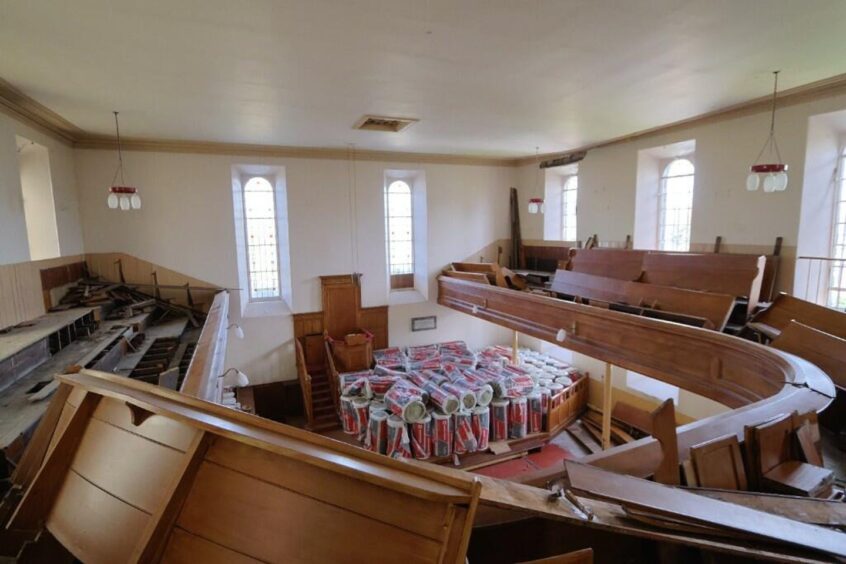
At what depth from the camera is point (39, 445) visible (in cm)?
172

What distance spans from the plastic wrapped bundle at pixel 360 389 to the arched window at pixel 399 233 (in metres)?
3.18

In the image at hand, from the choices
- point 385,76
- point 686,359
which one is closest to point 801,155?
point 686,359

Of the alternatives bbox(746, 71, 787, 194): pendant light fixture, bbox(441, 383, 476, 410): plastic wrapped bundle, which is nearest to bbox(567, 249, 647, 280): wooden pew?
bbox(746, 71, 787, 194): pendant light fixture

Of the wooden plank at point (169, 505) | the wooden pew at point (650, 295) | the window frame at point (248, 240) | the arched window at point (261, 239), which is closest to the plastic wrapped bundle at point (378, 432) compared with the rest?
the wooden pew at point (650, 295)

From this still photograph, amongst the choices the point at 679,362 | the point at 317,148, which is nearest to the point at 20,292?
the point at 317,148

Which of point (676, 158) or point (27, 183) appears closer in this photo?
point (27, 183)

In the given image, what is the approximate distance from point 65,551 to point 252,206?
24.8 ft

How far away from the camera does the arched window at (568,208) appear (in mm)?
8930

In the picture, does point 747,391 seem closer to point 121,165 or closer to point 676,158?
point 676,158

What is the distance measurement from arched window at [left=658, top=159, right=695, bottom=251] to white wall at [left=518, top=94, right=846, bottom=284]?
0.49m

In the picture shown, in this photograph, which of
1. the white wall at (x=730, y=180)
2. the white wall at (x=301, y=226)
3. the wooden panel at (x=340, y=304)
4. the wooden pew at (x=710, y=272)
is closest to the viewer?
the wooden pew at (x=710, y=272)

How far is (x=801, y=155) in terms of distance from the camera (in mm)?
4617

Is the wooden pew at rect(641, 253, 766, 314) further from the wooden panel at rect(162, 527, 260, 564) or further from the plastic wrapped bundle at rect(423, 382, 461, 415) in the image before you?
the wooden panel at rect(162, 527, 260, 564)

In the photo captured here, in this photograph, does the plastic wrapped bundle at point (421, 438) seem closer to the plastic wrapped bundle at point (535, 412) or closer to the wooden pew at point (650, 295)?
the plastic wrapped bundle at point (535, 412)
